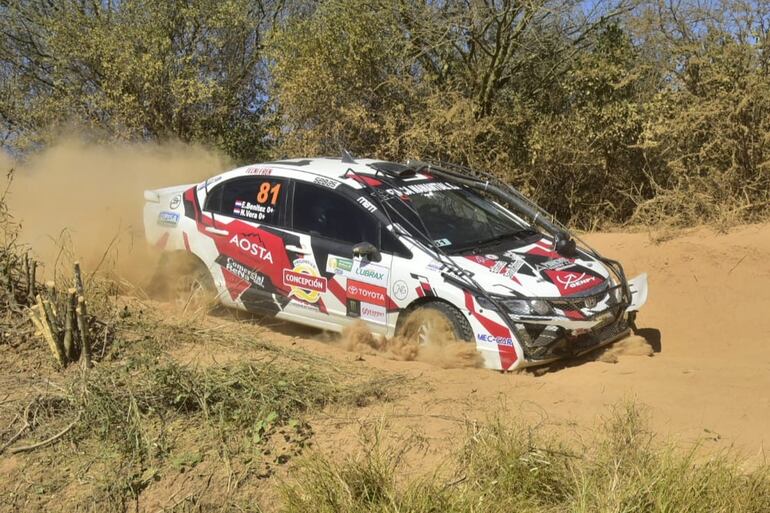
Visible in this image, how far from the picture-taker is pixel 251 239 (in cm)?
706

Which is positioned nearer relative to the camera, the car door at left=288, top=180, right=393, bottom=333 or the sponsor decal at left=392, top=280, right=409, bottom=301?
the sponsor decal at left=392, top=280, right=409, bottom=301

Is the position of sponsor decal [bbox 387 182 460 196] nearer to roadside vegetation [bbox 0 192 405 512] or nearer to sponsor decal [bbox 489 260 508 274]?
sponsor decal [bbox 489 260 508 274]

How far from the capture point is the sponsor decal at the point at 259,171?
285 inches

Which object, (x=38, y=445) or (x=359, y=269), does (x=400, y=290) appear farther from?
(x=38, y=445)

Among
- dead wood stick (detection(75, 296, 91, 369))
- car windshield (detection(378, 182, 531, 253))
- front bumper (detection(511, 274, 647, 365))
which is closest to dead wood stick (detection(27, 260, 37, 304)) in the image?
dead wood stick (detection(75, 296, 91, 369))

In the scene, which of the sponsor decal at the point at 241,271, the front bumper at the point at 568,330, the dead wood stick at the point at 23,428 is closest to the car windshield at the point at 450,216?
the front bumper at the point at 568,330

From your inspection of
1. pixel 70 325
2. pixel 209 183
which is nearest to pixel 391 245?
pixel 209 183

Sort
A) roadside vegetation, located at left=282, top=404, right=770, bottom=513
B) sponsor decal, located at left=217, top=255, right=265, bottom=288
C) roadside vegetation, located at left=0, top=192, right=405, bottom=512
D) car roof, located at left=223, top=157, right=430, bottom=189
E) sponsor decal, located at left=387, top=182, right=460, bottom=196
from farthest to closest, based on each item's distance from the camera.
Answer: sponsor decal, located at left=217, top=255, right=265, bottom=288 < car roof, located at left=223, top=157, right=430, bottom=189 < sponsor decal, located at left=387, top=182, right=460, bottom=196 < roadside vegetation, located at left=0, top=192, right=405, bottom=512 < roadside vegetation, located at left=282, top=404, right=770, bottom=513

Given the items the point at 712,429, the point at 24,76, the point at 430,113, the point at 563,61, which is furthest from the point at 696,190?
the point at 24,76

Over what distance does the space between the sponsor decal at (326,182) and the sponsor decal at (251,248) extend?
800 mm

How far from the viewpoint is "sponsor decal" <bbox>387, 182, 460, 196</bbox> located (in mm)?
6719

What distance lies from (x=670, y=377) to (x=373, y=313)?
238 cm

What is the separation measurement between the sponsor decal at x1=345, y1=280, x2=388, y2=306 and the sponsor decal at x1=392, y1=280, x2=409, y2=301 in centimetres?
11

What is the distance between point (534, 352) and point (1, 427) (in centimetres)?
366
